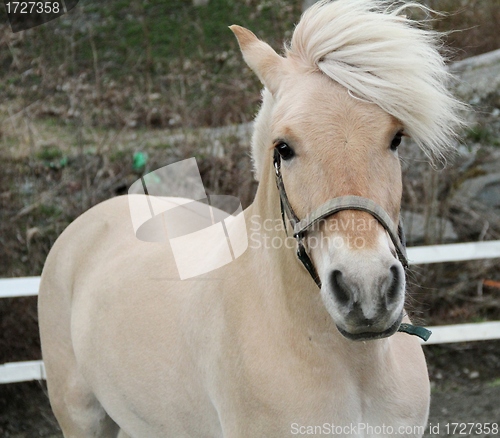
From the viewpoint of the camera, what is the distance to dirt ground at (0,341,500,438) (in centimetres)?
457

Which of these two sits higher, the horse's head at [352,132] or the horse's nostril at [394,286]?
the horse's head at [352,132]

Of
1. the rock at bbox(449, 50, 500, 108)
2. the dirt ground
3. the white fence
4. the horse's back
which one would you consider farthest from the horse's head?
the rock at bbox(449, 50, 500, 108)

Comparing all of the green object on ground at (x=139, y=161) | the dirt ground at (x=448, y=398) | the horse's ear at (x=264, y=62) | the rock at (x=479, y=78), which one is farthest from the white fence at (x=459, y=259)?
the horse's ear at (x=264, y=62)

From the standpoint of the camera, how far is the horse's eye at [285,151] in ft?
6.43

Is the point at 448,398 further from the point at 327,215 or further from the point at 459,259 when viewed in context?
the point at 327,215

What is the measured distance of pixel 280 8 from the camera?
28.2ft

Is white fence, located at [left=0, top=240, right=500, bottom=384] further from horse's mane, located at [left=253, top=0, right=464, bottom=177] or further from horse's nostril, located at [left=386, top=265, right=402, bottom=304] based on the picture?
horse's nostril, located at [left=386, top=265, right=402, bottom=304]

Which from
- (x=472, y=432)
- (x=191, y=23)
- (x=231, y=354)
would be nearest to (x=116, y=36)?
(x=191, y=23)

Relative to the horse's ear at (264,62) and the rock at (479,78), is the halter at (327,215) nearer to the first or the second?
the horse's ear at (264,62)

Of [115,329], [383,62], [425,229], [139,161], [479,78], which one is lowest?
[425,229]

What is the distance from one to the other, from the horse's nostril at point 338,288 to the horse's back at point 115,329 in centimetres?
90

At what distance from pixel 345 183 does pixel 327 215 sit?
10 cm

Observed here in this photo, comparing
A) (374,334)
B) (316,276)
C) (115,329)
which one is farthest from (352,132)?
(115,329)

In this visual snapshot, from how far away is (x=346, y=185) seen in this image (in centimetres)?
181
